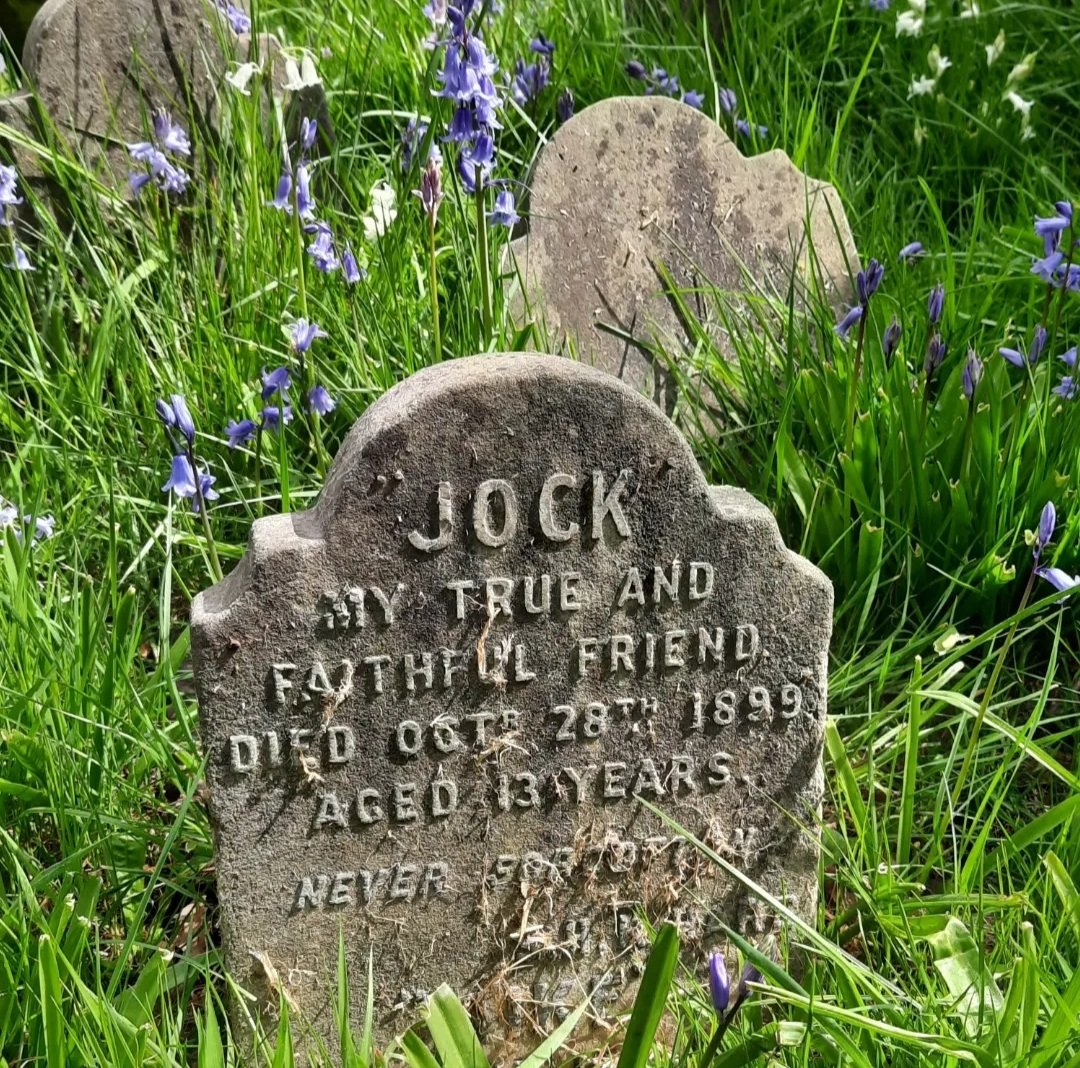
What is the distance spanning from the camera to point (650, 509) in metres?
1.54

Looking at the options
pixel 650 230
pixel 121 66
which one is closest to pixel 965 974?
pixel 650 230

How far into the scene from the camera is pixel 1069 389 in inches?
88.0

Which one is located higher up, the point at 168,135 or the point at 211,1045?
the point at 168,135

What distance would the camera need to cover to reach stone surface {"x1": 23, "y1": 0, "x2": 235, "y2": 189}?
2.87 m

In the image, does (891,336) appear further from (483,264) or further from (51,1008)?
(51,1008)

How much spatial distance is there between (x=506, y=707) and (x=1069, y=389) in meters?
1.25

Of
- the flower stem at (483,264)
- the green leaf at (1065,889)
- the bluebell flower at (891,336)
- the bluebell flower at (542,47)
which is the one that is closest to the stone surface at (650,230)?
the flower stem at (483,264)

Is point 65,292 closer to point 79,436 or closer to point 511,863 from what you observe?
point 79,436

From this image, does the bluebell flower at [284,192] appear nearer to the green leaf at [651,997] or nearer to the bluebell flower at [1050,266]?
the bluebell flower at [1050,266]

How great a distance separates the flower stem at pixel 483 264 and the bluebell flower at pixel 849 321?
64cm

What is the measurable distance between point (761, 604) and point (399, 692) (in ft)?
1.55

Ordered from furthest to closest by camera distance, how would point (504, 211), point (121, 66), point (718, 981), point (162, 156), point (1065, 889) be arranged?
point (121, 66), point (162, 156), point (504, 211), point (1065, 889), point (718, 981)

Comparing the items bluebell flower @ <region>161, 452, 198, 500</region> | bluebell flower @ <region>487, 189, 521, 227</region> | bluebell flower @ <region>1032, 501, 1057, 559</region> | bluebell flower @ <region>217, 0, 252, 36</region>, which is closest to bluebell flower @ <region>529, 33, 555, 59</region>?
bluebell flower @ <region>217, 0, 252, 36</region>

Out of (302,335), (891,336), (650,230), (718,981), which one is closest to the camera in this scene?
(718,981)
